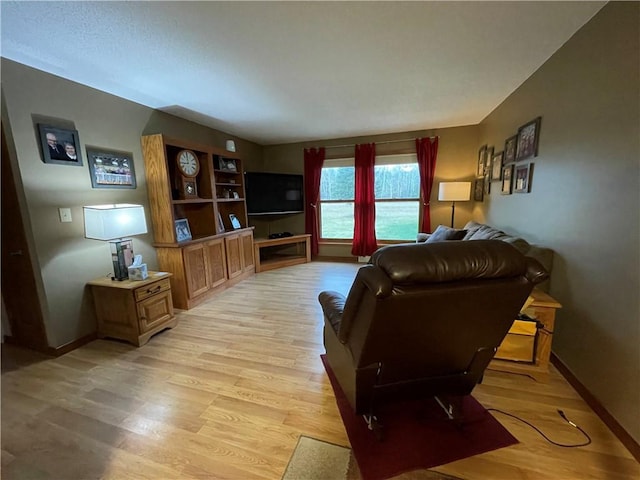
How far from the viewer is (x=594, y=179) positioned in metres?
1.65

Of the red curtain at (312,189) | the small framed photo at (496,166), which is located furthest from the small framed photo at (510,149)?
the red curtain at (312,189)

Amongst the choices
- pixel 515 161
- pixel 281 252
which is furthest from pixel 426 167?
pixel 281 252

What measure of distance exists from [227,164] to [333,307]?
332 cm

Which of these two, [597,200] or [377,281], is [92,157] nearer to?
[377,281]

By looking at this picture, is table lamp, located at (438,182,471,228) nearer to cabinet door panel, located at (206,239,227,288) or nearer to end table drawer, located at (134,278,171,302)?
cabinet door panel, located at (206,239,227,288)

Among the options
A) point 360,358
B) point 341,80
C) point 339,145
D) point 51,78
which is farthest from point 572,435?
point 339,145

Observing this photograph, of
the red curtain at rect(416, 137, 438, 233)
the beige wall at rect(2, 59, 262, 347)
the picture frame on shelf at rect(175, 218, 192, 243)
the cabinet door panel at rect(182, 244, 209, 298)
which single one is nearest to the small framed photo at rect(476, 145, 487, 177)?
the red curtain at rect(416, 137, 438, 233)

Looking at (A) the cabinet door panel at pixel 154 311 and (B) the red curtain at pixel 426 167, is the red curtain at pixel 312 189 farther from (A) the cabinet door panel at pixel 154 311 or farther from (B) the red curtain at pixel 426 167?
(A) the cabinet door panel at pixel 154 311

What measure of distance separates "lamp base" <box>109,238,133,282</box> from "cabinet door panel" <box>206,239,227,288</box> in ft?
3.28

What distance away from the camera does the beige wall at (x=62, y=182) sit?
80.1 inches

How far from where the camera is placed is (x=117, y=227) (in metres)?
2.29

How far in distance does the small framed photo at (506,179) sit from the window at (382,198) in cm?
173

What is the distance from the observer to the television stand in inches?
186

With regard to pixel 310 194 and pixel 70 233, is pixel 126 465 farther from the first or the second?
pixel 310 194
